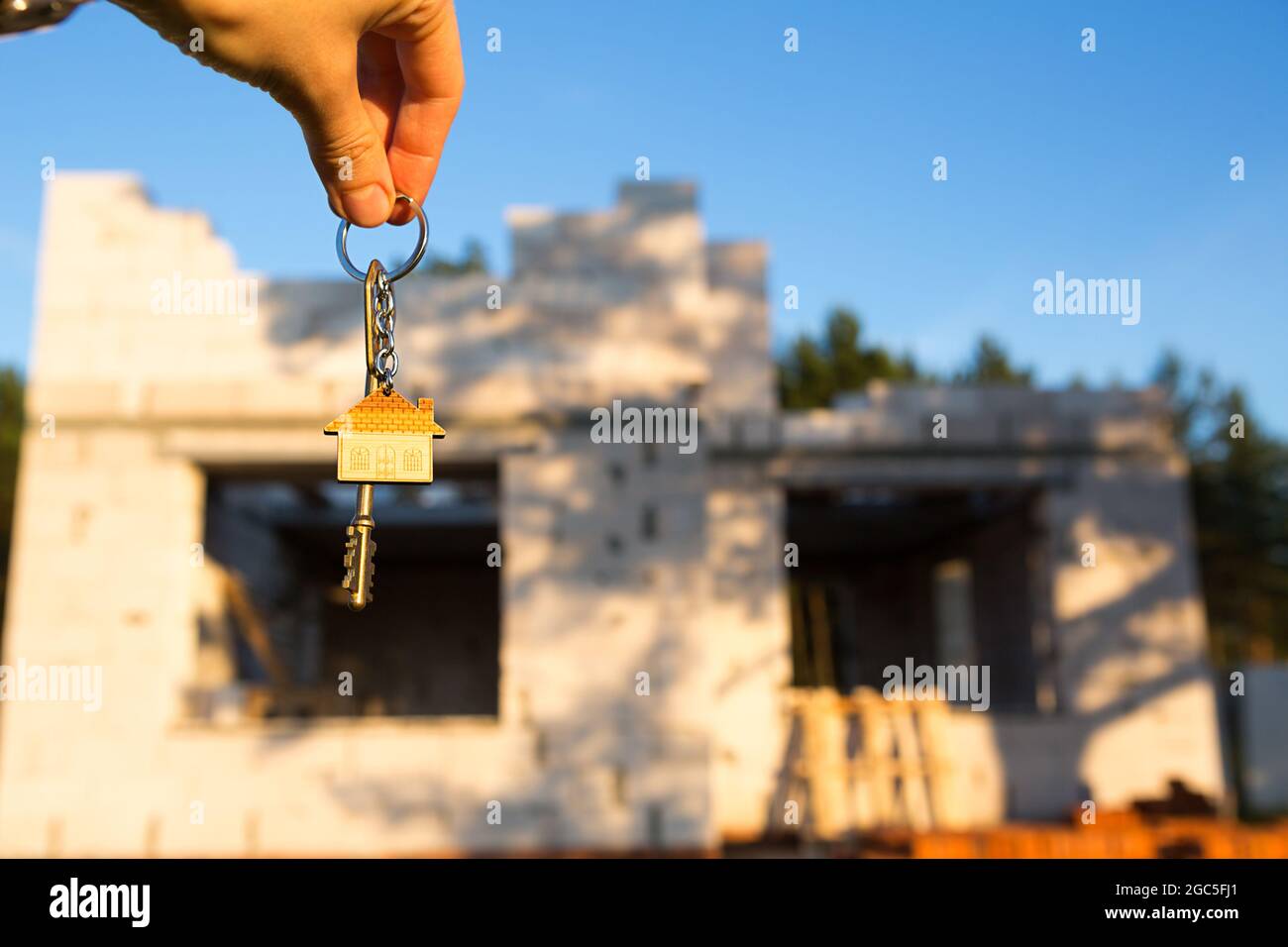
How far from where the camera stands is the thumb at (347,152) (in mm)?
1417

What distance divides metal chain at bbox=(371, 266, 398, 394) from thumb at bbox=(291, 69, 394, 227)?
10 cm

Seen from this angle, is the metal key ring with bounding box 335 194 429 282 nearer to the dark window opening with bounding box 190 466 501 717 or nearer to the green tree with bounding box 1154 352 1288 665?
the dark window opening with bounding box 190 466 501 717

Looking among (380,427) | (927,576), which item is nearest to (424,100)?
(380,427)

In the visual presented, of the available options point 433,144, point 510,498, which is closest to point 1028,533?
point 510,498

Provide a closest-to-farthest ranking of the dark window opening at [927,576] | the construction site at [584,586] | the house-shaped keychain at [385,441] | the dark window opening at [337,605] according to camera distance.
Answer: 1. the house-shaped keychain at [385,441]
2. the construction site at [584,586]
3. the dark window opening at [337,605]
4. the dark window opening at [927,576]

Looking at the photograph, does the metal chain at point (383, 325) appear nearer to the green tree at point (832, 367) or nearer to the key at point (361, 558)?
the key at point (361, 558)

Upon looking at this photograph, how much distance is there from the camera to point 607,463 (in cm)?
1108

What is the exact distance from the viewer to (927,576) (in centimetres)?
1748

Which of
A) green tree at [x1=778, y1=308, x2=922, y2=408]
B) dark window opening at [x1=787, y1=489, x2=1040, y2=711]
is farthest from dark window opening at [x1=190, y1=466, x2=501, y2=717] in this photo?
green tree at [x1=778, y1=308, x2=922, y2=408]

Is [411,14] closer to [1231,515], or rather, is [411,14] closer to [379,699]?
[379,699]

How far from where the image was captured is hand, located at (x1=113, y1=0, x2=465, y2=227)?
127 cm

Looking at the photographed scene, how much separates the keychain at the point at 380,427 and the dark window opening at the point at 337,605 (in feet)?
32.8

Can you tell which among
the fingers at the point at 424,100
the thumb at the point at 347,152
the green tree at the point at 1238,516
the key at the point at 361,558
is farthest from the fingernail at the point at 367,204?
the green tree at the point at 1238,516

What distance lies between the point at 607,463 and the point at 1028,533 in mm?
5117
